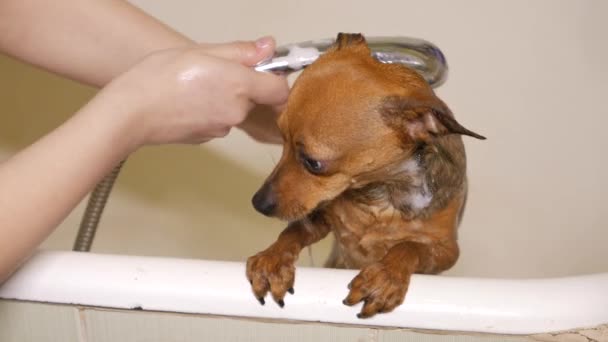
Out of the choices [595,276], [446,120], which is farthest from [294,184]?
[595,276]

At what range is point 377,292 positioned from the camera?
110 centimetres

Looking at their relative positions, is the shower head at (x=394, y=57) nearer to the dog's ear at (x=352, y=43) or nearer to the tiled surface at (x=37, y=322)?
the dog's ear at (x=352, y=43)

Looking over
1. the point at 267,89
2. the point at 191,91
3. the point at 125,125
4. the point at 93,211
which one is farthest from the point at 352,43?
the point at 93,211

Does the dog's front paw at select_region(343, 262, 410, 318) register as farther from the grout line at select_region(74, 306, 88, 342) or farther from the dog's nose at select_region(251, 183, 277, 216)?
the grout line at select_region(74, 306, 88, 342)

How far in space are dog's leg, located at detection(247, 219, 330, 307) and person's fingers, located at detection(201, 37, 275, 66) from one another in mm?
350

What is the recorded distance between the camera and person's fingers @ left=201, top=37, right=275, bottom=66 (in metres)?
1.38

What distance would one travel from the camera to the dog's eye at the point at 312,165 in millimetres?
1292

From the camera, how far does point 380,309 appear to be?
1.10 metres

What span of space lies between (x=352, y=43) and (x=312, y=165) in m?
0.27

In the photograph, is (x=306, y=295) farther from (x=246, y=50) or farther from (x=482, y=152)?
(x=482, y=152)

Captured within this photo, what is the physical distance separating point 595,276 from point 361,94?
0.48m

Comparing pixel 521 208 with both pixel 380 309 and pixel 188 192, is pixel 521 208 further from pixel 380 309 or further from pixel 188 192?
pixel 380 309

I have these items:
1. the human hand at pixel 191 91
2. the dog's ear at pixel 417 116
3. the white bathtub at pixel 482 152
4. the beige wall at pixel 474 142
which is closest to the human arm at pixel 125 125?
the human hand at pixel 191 91

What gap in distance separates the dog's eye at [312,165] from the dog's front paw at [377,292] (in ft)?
0.74
